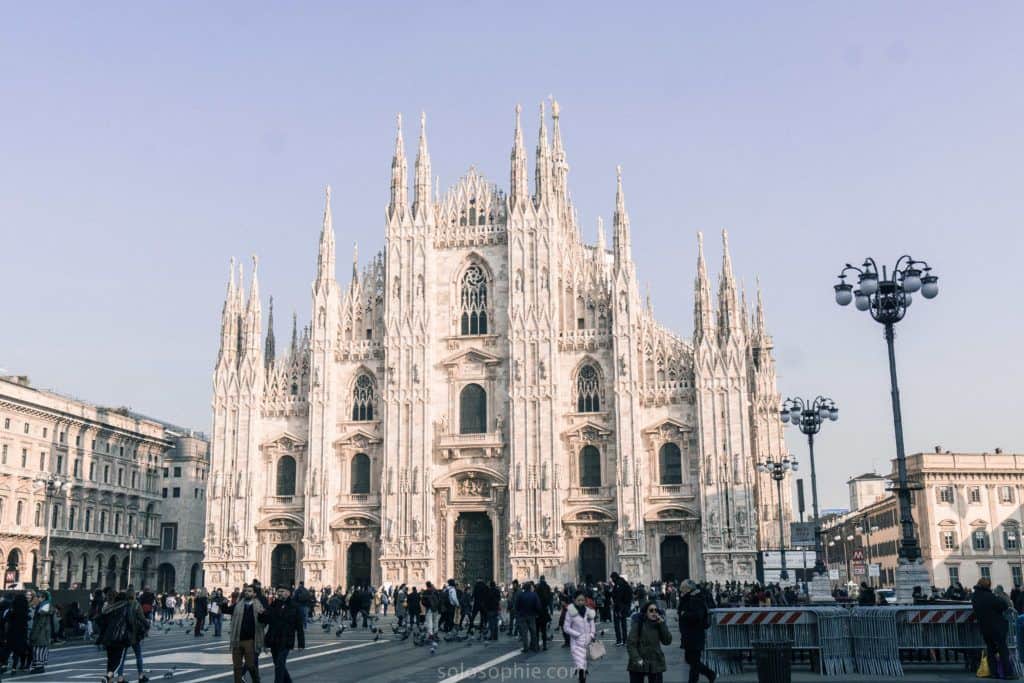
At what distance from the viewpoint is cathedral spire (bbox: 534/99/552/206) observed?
53.7 m

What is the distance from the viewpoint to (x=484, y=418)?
174 feet

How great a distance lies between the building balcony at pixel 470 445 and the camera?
52.0m

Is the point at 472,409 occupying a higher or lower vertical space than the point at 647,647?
higher

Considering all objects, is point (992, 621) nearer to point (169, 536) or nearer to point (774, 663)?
point (774, 663)

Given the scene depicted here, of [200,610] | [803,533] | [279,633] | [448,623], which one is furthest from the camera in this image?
[200,610]

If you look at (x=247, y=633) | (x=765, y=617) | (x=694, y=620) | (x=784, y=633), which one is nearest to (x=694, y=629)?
(x=694, y=620)

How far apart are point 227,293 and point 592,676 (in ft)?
138

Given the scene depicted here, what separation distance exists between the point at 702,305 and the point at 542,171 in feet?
33.3

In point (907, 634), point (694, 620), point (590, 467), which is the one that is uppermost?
point (590, 467)

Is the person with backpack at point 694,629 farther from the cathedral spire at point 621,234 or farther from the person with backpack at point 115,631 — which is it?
the cathedral spire at point 621,234

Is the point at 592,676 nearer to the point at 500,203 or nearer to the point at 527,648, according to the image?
the point at 527,648

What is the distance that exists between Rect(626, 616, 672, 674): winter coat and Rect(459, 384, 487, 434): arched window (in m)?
39.8

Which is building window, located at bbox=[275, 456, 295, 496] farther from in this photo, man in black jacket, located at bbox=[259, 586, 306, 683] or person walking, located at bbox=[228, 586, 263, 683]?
person walking, located at bbox=[228, 586, 263, 683]

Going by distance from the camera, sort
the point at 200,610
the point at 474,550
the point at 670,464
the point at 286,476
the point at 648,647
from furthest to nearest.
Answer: the point at 286,476, the point at 474,550, the point at 670,464, the point at 200,610, the point at 648,647
